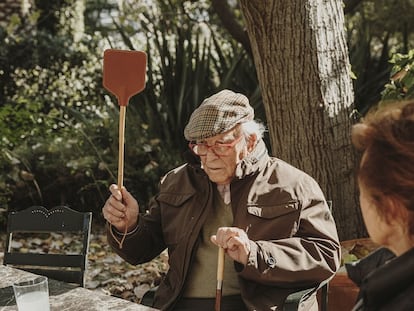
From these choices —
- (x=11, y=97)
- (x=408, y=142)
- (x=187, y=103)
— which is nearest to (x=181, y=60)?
(x=187, y=103)

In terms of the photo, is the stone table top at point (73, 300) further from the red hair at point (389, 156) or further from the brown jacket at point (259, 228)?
the red hair at point (389, 156)

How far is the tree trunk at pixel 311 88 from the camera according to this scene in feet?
11.9

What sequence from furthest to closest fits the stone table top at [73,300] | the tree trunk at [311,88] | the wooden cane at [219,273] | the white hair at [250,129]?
the tree trunk at [311,88], the white hair at [250,129], the wooden cane at [219,273], the stone table top at [73,300]

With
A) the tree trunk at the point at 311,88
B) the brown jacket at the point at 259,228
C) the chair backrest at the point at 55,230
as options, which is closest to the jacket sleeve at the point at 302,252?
the brown jacket at the point at 259,228

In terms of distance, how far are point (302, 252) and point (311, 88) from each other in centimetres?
149

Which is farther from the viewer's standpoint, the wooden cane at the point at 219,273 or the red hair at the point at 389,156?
the wooden cane at the point at 219,273

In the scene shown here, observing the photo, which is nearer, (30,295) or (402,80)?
(30,295)

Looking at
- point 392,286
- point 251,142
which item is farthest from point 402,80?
point 392,286

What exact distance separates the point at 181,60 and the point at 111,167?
1.18 m

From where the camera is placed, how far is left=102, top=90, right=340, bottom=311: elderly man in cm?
238

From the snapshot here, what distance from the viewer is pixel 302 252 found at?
2.35 meters

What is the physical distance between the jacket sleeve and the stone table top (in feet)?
1.52

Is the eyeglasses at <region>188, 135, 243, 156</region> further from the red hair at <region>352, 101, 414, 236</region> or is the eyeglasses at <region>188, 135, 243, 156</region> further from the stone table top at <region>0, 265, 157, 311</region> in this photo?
the red hair at <region>352, 101, 414, 236</region>

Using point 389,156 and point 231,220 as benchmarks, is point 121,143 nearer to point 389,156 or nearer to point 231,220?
point 231,220
